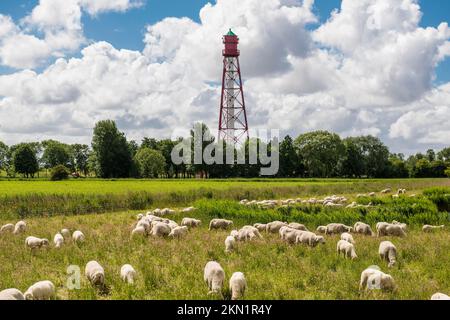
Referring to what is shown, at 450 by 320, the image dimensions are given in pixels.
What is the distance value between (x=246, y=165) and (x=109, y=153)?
106 ft

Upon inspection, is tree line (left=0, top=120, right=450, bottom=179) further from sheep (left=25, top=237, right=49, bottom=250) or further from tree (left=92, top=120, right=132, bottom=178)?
sheep (left=25, top=237, right=49, bottom=250)

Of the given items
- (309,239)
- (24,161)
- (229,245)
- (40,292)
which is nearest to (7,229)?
(229,245)

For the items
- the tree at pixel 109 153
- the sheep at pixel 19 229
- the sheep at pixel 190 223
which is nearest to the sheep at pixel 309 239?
the sheep at pixel 190 223

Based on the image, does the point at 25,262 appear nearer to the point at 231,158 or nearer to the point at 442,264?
the point at 442,264

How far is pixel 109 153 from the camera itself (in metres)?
101

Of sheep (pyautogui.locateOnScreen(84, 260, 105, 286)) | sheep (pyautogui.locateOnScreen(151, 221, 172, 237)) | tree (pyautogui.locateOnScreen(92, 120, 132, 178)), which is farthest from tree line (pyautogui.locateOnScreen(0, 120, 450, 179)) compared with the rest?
sheep (pyautogui.locateOnScreen(84, 260, 105, 286))

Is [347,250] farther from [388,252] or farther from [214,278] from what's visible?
[214,278]

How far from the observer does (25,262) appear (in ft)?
49.5

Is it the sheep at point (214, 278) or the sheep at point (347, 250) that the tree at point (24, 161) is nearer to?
the sheep at point (347, 250)

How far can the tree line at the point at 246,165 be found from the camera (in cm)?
10181

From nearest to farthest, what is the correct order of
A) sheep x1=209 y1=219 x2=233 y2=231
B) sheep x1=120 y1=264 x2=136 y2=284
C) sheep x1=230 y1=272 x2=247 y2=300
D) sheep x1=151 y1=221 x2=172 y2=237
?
sheep x1=230 y1=272 x2=247 y2=300
sheep x1=120 y1=264 x2=136 y2=284
sheep x1=151 y1=221 x2=172 y2=237
sheep x1=209 y1=219 x2=233 y2=231

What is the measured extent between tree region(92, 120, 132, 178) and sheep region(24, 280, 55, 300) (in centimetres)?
9328

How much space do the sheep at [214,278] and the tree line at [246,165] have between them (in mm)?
82518

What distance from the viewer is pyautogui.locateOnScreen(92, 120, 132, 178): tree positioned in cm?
10169
